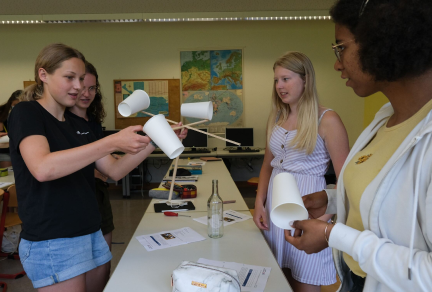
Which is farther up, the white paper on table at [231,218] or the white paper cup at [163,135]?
the white paper cup at [163,135]

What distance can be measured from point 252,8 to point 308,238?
529 cm

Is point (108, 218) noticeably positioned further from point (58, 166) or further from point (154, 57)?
point (154, 57)

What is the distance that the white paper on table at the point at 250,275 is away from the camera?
1.30 m

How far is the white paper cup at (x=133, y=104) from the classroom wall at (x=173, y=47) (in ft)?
17.1

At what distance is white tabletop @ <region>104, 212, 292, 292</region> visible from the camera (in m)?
1.33

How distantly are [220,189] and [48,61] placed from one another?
185 centimetres

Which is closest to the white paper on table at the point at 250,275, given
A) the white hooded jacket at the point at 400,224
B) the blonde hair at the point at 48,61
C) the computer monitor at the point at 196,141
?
the white hooded jacket at the point at 400,224

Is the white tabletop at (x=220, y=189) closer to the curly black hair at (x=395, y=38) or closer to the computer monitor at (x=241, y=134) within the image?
the curly black hair at (x=395, y=38)

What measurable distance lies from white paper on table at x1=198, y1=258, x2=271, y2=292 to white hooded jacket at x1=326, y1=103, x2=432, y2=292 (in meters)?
0.48

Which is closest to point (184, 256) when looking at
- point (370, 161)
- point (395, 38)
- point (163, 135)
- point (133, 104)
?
point (163, 135)

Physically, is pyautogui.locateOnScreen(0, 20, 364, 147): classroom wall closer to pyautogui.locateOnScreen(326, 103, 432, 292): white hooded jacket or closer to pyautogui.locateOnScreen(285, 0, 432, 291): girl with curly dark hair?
pyautogui.locateOnScreen(285, 0, 432, 291): girl with curly dark hair

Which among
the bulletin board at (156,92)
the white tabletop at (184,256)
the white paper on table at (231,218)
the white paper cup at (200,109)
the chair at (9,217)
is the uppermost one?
the bulletin board at (156,92)

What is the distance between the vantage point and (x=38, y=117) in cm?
140

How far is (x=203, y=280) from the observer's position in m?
1.09
